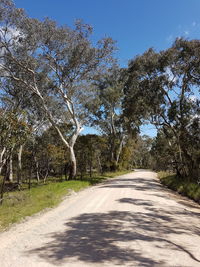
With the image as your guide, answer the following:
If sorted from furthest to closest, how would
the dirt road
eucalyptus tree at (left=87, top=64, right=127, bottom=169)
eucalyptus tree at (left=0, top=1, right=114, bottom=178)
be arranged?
eucalyptus tree at (left=87, top=64, right=127, bottom=169) → eucalyptus tree at (left=0, top=1, right=114, bottom=178) → the dirt road

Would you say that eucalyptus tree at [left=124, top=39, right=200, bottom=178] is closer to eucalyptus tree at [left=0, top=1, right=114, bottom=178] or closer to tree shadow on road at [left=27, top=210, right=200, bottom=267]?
eucalyptus tree at [left=0, top=1, right=114, bottom=178]

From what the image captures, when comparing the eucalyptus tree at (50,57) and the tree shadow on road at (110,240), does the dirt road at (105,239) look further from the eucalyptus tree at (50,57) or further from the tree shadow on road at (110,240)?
the eucalyptus tree at (50,57)

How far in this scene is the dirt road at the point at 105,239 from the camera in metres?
4.48

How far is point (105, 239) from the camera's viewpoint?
5594mm

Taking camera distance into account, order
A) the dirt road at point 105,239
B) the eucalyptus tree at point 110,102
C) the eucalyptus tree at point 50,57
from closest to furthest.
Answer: the dirt road at point 105,239
the eucalyptus tree at point 50,57
the eucalyptus tree at point 110,102

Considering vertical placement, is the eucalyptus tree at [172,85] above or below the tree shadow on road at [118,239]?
above

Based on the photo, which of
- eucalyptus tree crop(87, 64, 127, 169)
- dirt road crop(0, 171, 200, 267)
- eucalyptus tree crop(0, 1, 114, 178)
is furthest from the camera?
eucalyptus tree crop(87, 64, 127, 169)

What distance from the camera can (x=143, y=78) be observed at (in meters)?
21.3

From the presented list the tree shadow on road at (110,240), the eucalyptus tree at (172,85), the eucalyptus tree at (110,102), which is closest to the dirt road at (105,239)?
the tree shadow on road at (110,240)

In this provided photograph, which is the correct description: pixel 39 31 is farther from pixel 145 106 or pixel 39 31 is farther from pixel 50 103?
pixel 145 106

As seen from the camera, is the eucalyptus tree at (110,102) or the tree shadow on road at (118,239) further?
the eucalyptus tree at (110,102)

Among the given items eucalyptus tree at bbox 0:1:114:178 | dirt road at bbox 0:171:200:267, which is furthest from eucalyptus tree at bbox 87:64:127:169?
dirt road at bbox 0:171:200:267

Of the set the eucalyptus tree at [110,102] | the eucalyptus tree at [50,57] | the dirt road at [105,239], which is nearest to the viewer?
the dirt road at [105,239]

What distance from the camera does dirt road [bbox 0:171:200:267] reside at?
4.48 m
